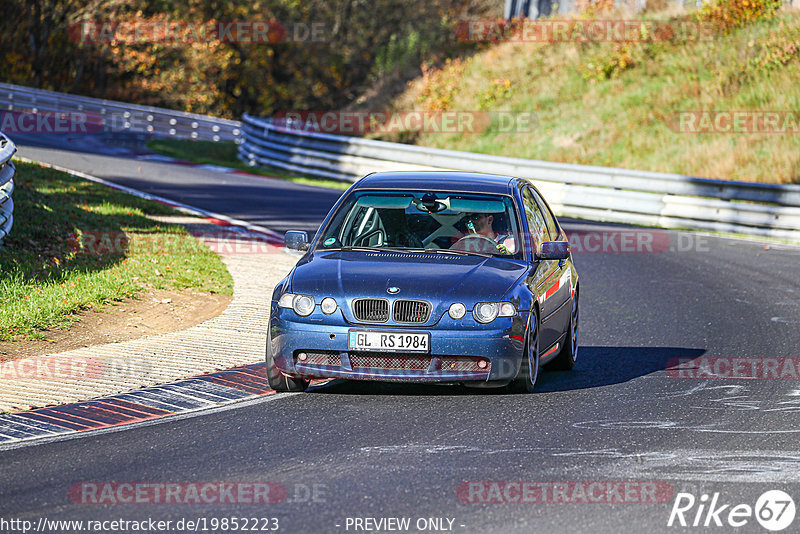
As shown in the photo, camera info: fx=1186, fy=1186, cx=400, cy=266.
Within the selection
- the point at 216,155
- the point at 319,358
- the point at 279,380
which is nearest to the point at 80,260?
the point at 279,380

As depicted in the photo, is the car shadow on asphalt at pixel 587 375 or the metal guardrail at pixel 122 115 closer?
the car shadow on asphalt at pixel 587 375

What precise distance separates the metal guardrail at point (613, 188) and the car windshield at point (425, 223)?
44.6 feet

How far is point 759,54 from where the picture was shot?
34.0 meters

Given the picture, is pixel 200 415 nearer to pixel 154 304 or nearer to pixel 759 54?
pixel 154 304

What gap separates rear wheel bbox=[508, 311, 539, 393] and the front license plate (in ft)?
2.54

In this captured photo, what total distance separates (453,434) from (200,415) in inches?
69.5

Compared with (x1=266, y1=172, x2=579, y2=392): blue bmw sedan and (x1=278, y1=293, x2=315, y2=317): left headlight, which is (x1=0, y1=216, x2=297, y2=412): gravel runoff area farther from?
(x1=278, y1=293, x2=315, y2=317): left headlight

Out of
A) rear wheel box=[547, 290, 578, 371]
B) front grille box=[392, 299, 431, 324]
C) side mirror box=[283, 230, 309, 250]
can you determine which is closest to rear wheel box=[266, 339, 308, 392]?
front grille box=[392, 299, 431, 324]

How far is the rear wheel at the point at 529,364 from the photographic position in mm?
8453

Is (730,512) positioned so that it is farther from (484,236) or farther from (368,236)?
(368,236)

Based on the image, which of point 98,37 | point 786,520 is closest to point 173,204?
point 786,520

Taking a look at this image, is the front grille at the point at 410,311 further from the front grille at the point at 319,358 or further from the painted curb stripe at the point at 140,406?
the painted curb stripe at the point at 140,406

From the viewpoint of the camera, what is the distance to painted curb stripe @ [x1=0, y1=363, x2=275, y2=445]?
7.50 metres

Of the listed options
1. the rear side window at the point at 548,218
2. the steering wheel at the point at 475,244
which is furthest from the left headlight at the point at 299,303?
the rear side window at the point at 548,218
